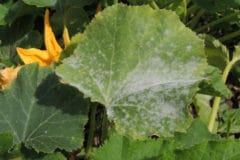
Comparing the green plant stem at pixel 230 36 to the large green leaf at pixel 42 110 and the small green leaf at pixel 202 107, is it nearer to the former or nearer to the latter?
the small green leaf at pixel 202 107

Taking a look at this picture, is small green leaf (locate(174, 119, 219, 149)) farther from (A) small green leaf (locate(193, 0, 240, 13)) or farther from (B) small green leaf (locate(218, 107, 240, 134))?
(A) small green leaf (locate(193, 0, 240, 13))

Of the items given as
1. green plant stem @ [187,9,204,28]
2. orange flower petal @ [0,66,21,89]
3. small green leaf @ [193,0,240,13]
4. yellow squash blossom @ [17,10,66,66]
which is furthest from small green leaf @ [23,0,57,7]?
green plant stem @ [187,9,204,28]

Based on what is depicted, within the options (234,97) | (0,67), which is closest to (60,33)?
(0,67)

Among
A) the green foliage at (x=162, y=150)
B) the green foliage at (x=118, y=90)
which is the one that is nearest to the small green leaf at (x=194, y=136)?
the green foliage at (x=118, y=90)

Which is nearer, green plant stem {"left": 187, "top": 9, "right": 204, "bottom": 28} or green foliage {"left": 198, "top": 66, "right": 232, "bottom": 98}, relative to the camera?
green foliage {"left": 198, "top": 66, "right": 232, "bottom": 98}

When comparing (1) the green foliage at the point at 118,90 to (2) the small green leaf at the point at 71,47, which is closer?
(1) the green foliage at the point at 118,90

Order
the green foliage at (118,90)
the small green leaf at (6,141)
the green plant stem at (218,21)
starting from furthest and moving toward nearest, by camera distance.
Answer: the green plant stem at (218,21) < the green foliage at (118,90) < the small green leaf at (6,141)

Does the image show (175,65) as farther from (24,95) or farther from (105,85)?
(24,95)
